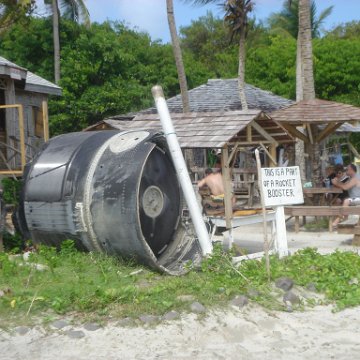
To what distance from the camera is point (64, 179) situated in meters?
10.5

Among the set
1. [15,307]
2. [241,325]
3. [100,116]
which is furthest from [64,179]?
[100,116]

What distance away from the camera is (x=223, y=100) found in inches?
1096

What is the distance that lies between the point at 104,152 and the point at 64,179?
29.7 inches

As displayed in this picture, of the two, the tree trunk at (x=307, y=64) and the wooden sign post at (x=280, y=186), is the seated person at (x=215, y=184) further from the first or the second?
the tree trunk at (x=307, y=64)

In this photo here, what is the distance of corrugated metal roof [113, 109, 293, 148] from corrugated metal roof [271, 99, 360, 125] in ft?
8.74

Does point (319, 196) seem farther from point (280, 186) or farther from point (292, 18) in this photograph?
point (292, 18)

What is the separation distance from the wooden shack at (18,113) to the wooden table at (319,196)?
656 centimetres

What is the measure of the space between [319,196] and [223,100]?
11480 millimetres

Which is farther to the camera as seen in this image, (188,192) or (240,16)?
(240,16)

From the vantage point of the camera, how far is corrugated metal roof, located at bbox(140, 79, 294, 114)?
2695 centimetres

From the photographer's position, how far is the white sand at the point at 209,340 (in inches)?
275

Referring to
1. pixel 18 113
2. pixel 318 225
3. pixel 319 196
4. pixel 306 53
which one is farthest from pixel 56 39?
pixel 318 225

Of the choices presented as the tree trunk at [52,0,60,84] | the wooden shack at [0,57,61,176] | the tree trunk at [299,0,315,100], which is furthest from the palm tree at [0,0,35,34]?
the tree trunk at [299,0,315,100]

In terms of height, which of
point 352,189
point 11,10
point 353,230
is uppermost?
point 11,10
